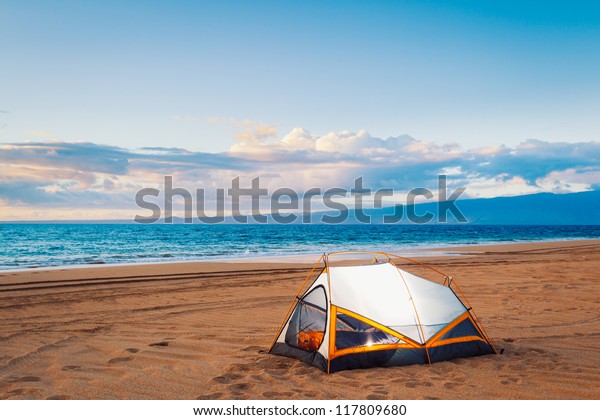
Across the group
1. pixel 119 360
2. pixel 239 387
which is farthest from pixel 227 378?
pixel 119 360

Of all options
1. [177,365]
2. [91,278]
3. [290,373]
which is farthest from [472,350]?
[91,278]

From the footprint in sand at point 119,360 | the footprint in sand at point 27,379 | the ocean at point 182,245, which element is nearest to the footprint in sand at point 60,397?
the footprint in sand at point 27,379

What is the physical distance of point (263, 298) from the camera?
620 inches

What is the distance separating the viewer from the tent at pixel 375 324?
812 cm

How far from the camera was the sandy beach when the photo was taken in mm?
7180

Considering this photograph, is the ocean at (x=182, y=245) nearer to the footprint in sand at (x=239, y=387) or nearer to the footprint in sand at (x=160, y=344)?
the footprint in sand at (x=160, y=344)

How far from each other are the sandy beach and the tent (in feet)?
0.79

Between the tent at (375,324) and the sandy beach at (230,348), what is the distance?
0.24m

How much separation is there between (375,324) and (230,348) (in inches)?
124

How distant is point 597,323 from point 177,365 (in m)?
9.83

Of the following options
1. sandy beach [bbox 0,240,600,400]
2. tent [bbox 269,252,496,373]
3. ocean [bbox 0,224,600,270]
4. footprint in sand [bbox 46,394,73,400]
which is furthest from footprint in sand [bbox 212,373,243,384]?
ocean [bbox 0,224,600,270]

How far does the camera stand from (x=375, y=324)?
825cm
